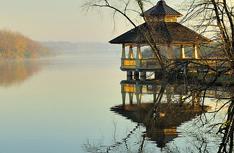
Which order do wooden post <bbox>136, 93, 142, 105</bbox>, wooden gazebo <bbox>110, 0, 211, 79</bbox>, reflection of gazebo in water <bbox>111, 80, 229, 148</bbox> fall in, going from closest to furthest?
reflection of gazebo in water <bbox>111, 80, 229, 148</bbox> < wooden post <bbox>136, 93, 142, 105</bbox> < wooden gazebo <bbox>110, 0, 211, 79</bbox>

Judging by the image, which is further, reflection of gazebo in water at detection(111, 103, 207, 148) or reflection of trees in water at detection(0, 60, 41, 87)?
reflection of trees in water at detection(0, 60, 41, 87)

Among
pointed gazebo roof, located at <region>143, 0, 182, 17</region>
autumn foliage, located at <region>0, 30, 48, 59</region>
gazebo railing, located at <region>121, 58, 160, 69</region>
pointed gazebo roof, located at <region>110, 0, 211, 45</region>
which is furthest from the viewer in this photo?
autumn foliage, located at <region>0, 30, 48, 59</region>

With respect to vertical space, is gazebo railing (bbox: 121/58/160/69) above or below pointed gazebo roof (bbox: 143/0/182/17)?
below

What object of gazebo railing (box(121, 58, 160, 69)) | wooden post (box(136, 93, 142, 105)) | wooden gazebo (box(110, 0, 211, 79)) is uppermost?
wooden gazebo (box(110, 0, 211, 79))

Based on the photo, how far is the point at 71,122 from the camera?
1562cm

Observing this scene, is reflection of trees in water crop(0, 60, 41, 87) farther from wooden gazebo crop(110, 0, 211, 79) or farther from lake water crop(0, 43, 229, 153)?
lake water crop(0, 43, 229, 153)

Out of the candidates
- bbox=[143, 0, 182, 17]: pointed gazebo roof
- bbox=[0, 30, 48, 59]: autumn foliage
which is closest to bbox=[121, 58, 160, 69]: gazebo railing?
bbox=[143, 0, 182, 17]: pointed gazebo roof

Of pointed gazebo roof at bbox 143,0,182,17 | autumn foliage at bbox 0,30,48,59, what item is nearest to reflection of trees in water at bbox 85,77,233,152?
pointed gazebo roof at bbox 143,0,182,17

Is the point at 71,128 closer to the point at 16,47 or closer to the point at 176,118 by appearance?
the point at 176,118

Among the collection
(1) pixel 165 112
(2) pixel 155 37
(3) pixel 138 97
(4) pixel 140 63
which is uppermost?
(2) pixel 155 37

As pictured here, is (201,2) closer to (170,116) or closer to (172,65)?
(172,65)

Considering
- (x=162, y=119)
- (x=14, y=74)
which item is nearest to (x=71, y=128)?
(x=162, y=119)

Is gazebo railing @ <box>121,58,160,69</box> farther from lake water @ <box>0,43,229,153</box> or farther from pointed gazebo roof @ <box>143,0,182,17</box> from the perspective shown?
lake water @ <box>0,43,229,153</box>

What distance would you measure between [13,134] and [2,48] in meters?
119
